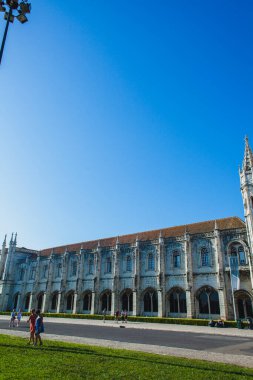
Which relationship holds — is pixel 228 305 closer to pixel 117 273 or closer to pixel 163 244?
pixel 163 244

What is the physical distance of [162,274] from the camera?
3934cm

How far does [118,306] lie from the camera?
42.7 m

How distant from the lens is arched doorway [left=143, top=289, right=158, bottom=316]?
39719 mm

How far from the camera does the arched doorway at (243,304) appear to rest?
107 ft

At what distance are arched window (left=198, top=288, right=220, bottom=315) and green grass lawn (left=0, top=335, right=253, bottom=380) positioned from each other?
25622mm

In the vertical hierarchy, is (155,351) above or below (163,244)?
below

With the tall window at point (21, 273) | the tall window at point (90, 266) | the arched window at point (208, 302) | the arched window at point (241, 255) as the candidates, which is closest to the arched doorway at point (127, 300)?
the tall window at point (90, 266)

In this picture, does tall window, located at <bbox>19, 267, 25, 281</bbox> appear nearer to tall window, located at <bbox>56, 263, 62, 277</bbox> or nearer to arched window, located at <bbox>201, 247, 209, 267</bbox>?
tall window, located at <bbox>56, 263, 62, 277</bbox>

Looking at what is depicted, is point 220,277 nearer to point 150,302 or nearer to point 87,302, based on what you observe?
point 150,302

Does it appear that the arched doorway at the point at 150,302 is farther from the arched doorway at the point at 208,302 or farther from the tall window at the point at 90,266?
the tall window at the point at 90,266

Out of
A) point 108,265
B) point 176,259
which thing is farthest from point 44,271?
point 176,259

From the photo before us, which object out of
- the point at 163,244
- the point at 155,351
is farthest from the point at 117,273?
the point at 155,351

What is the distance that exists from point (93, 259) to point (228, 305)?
2366 centimetres

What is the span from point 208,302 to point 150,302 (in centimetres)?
868
